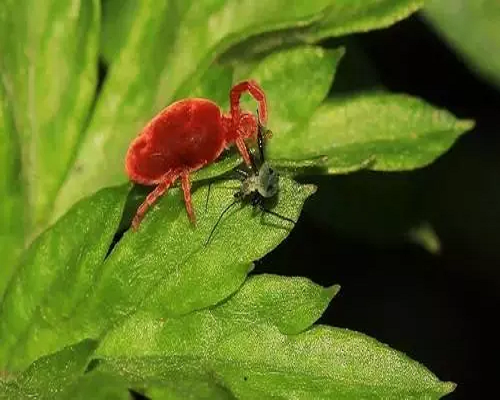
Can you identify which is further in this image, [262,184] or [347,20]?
[347,20]

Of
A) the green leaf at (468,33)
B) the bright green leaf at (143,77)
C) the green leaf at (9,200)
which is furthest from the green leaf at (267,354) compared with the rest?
the green leaf at (468,33)

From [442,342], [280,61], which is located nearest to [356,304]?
[442,342]

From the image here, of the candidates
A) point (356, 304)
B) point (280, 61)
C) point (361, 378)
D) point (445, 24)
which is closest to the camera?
point (361, 378)

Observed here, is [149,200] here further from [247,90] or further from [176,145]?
[247,90]

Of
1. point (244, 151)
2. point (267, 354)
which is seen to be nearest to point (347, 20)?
point (244, 151)

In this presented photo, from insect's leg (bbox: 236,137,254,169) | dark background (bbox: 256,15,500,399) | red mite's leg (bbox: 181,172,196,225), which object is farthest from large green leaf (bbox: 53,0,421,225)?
dark background (bbox: 256,15,500,399)

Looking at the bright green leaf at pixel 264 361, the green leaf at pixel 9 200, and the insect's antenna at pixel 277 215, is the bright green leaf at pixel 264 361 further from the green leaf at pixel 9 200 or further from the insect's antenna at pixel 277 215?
the green leaf at pixel 9 200

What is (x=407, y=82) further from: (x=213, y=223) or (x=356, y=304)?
(x=213, y=223)
